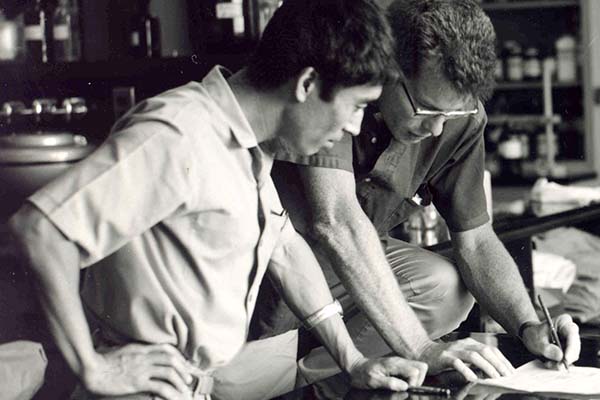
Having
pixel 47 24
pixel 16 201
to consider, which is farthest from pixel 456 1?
pixel 47 24

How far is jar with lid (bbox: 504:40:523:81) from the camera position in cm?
656

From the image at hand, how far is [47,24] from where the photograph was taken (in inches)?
157

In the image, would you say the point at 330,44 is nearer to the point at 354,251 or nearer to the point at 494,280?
the point at 354,251

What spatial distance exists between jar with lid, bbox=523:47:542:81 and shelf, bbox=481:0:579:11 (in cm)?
28

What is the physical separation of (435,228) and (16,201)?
1292mm

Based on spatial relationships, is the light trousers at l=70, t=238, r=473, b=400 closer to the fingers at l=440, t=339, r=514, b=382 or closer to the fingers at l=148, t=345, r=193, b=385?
the fingers at l=440, t=339, r=514, b=382

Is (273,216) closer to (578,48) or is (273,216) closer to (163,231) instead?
(163,231)

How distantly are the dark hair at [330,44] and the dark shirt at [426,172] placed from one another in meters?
0.68

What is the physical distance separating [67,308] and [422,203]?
4.05 feet

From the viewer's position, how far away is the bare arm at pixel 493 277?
2.22 m

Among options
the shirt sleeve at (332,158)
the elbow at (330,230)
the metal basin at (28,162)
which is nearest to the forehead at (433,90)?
the shirt sleeve at (332,158)

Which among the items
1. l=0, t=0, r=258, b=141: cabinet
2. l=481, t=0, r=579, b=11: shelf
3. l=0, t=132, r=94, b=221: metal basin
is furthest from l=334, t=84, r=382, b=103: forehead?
l=481, t=0, r=579, b=11: shelf

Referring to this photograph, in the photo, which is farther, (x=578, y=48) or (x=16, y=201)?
(x=578, y=48)

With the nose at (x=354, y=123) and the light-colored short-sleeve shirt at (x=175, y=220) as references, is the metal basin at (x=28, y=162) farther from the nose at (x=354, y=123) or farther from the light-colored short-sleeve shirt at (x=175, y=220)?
the nose at (x=354, y=123)
